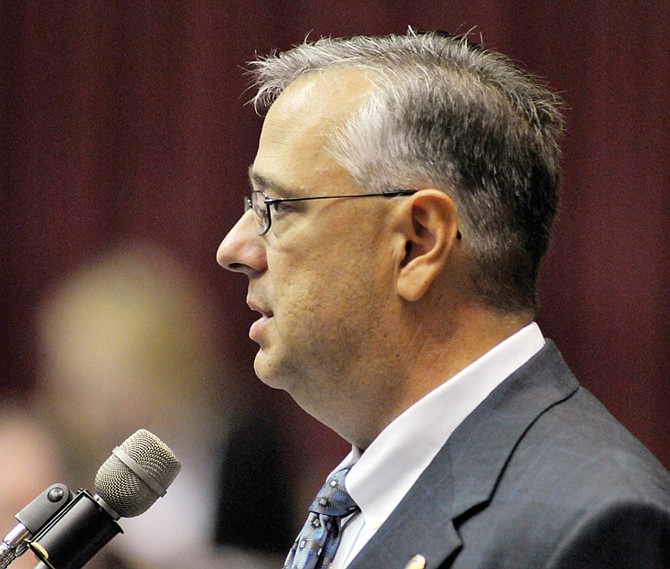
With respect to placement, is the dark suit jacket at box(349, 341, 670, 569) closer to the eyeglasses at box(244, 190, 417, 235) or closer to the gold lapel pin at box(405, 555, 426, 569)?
the gold lapel pin at box(405, 555, 426, 569)

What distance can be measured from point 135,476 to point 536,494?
1.57 ft

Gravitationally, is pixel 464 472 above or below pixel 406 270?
below

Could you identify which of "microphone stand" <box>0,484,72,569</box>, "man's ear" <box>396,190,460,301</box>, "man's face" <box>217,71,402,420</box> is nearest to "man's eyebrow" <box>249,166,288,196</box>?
"man's face" <box>217,71,402,420</box>

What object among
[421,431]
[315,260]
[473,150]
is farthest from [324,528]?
[473,150]

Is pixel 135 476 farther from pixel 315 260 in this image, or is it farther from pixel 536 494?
pixel 536 494

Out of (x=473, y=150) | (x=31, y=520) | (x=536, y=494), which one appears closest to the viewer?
(x=536, y=494)

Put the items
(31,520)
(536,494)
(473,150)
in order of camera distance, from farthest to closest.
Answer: (473,150) < (31,520) < (536,494)

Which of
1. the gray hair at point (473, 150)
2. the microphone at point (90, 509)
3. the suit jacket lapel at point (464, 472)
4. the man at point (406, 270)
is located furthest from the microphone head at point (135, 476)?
the gray hair at point (473, 150)

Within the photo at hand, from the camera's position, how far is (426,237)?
4.11 feet

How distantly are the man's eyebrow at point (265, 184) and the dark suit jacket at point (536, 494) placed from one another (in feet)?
1.22

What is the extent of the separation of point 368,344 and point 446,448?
166mm

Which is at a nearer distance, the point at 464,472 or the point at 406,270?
the point at 464,472

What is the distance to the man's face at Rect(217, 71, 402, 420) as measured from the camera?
1254 mm

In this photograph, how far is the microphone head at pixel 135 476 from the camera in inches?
47.4
